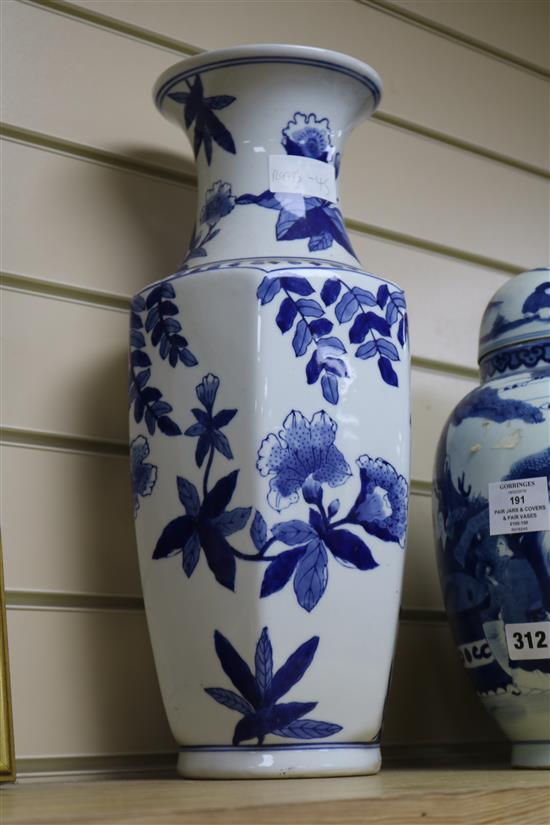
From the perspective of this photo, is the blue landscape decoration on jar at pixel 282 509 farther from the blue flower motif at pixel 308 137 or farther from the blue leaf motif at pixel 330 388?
the blue flower motif at pixel 308 137

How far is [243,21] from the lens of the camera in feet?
4.18

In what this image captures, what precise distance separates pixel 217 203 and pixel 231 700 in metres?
0.43

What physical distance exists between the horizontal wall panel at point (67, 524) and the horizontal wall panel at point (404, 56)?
1.58 ft

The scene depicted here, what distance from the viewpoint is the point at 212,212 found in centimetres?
101

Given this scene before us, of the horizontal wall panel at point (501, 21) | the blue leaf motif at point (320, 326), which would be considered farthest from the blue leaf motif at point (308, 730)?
the horizontal wall panel at point (501, 21)

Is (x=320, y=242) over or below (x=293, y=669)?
over

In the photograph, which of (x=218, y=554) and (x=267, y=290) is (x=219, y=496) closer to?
(x=218, y=554)

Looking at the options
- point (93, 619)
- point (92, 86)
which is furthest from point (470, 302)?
point (93, 619)

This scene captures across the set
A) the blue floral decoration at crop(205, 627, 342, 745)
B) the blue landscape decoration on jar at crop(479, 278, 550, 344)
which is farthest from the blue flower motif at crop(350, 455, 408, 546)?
the blue landscape decoration on jar at crop(479, 278, 550, 344)

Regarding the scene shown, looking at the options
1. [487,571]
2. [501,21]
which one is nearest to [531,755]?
[487,571]

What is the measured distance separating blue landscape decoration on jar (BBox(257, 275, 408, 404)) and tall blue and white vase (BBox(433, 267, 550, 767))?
13 centimetres

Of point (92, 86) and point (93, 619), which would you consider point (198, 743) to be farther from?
point (92, 86)

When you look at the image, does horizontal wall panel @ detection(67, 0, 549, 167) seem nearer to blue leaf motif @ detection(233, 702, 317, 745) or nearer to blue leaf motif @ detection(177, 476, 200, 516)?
blue leaf motif @ detection(177, 476, 200, 516)

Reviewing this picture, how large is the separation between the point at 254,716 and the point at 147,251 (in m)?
0.49
